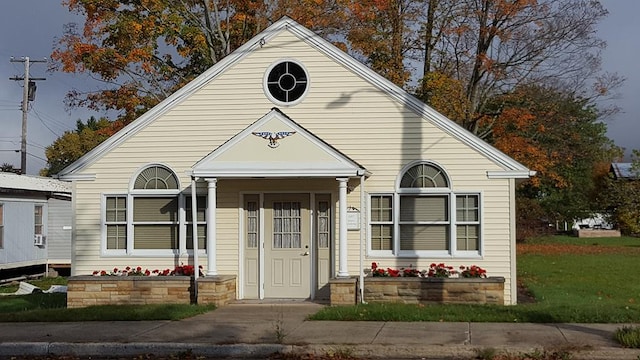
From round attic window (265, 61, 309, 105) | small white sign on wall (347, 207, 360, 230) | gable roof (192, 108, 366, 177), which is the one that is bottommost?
small white sign on wall (347, 207, 360, 230)

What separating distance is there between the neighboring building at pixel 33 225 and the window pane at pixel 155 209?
34.7 feet

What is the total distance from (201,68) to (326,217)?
48.7 ft

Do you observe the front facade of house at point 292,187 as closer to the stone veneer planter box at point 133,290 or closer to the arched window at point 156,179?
the arched window at point 156,179

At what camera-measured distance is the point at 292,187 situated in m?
17.2

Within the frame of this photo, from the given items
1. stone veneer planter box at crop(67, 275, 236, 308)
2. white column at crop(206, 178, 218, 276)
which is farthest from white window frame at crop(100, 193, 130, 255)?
white column at crop(206, 178, 218, 276)

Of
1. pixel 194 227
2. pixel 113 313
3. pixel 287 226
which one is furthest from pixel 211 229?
pixel 113 313

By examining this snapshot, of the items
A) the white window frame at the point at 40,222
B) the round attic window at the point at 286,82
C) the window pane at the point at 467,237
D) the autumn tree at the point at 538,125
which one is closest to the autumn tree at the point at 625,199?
the autumn tree at the point at 538,125

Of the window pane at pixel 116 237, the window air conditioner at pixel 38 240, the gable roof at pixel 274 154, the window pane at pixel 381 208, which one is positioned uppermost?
the gable roof at pixel 274 154

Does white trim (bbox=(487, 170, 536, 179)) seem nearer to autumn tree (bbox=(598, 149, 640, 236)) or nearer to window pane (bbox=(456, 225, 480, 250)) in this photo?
window pane (bbox=(456, 225, 480, 250))

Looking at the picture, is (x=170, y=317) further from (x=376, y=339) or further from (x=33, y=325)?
(x=376, y=339)

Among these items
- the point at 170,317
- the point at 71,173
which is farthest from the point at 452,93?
the point at 170,317

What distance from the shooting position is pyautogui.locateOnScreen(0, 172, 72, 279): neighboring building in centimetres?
2731

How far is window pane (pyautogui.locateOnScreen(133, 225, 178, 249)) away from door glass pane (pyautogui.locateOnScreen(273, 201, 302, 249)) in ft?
7.20

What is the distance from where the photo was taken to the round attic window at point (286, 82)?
1734 centimetres
